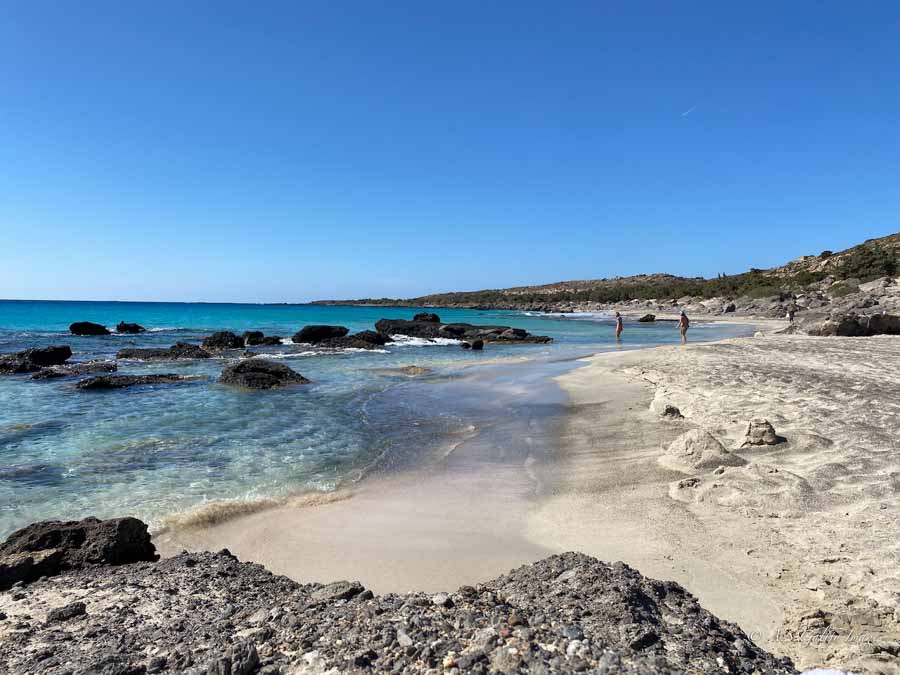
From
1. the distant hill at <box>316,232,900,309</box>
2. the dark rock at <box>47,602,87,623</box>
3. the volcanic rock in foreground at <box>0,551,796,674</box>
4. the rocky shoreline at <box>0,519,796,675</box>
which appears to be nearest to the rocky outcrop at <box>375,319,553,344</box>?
the rocky shoreline at <box>0,519,796,675</box>

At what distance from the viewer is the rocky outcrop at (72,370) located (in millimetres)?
17455

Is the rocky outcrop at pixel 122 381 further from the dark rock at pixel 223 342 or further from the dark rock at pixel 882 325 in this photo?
the dark rock at pixel 882 325

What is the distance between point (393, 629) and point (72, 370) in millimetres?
21378

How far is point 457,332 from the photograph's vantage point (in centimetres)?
3703

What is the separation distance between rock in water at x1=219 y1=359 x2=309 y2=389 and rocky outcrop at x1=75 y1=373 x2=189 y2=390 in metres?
2.14

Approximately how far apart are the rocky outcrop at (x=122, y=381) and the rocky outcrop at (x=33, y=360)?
18.8 ft

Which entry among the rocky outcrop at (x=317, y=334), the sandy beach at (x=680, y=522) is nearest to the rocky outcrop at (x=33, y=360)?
the rocky outcrop at (x=317, y=334)

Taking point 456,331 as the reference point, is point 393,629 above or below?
above

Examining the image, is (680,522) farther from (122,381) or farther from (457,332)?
(457,332)

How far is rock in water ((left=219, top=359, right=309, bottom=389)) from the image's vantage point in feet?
50.3

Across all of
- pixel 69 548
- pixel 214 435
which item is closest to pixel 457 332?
pixel 214 435

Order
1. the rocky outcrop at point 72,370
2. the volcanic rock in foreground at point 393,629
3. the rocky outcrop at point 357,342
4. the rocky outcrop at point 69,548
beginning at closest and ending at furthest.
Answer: the volcanic rock in foreground at point 393,629
the rocky outcrop at point 69,548
the rocky outcrop at point 72,370
the rocky outcrop at point 357,342

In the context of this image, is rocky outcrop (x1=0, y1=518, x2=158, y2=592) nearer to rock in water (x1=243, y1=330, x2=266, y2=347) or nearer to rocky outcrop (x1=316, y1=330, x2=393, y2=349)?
rocky outcrop (x1=316, y1=330, x2=393, y2=349)

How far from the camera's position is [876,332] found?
76.1ft
